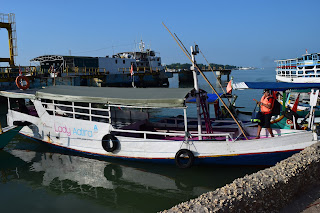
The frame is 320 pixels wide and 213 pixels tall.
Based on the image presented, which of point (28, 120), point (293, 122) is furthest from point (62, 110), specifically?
point (293, 122)

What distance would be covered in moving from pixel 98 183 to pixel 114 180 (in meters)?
0.56

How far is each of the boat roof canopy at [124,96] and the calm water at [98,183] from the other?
254 centimetres

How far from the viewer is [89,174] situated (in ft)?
32.7

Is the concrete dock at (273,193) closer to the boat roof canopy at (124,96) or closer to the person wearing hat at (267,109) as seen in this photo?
the person wearing hat at (267,109)

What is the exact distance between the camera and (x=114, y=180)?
948 cm

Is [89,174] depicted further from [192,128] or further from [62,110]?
[192,128]

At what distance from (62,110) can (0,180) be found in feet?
11.8

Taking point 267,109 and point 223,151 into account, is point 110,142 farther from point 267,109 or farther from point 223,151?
point 267,109

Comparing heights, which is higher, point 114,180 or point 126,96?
point 126,96

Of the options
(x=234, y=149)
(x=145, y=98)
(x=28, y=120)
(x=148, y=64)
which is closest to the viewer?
(x=234, y=149)

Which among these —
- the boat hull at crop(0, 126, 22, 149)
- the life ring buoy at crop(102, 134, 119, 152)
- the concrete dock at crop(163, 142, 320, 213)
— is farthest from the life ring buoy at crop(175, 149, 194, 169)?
the boat hull at crop(0, 126, 22, 149)

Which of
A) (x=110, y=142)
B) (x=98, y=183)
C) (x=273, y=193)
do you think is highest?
(x=110, y=142)

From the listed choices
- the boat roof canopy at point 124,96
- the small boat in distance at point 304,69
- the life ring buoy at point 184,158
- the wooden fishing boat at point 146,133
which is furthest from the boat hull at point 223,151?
the small boat in distance at point 304,69

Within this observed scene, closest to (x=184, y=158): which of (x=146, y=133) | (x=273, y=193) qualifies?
(x=146, y=133)
